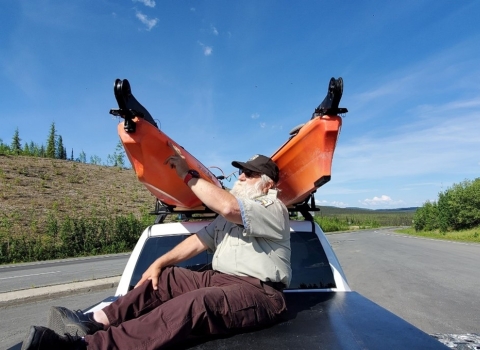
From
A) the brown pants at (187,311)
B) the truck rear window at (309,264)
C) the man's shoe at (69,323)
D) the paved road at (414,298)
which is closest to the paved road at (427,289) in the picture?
the paved road at (414,298)

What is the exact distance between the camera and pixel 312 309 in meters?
2.55

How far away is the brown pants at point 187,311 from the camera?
1.89 m

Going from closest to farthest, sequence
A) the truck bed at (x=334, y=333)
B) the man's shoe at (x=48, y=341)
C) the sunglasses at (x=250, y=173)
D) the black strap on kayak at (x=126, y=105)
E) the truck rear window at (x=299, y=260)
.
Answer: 1. the man's shoe at (x=48, y=341)
2. the truck bed at (x=334, y=333)
3. the black strap on kayak at (x=126, y=105)
4. the sunglasses at (x=250, y=173)
5. the truck rear window at (x=299, y=260)

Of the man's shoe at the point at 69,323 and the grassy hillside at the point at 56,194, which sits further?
the grassy hillside at the point at 56,194

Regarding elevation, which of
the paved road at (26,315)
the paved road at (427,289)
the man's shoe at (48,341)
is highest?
the man's shoe at (48,341)

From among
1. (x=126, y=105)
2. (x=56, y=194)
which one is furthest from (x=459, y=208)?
(x=126, y=105)

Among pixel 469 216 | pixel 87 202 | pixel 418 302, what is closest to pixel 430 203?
pixel 469 216

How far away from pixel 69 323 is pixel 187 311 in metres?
0.64

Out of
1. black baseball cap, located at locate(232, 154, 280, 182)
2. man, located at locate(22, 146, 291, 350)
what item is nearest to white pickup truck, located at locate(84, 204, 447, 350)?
man, located at locate(22, 146, 291, 350)

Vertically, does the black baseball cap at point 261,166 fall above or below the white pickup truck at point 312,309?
above

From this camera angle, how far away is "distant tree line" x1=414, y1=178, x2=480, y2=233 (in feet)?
141

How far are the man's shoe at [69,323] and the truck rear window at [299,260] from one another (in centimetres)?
98

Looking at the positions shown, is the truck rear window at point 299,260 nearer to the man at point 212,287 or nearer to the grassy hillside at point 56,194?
the man at point 212,287

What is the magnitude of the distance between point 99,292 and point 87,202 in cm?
2195
